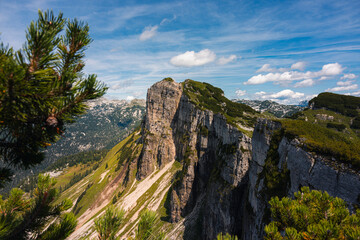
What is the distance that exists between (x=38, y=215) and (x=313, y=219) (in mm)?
11111

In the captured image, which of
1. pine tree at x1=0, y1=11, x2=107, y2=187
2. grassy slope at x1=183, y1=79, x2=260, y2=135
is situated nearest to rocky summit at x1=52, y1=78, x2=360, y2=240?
grassy slope at x1=183, y1=79, x2=260, y2=135

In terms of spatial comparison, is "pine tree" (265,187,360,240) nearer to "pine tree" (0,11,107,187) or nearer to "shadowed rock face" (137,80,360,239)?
"pine tree" (0,11,107,187)

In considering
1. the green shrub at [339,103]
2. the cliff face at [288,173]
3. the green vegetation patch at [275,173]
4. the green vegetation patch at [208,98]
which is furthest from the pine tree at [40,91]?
the green shrub at [339,103]

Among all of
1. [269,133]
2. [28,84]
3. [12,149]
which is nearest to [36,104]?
[28,84]

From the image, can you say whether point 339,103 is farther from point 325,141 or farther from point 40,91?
point 40,91

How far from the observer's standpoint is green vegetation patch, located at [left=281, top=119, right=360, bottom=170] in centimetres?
2078

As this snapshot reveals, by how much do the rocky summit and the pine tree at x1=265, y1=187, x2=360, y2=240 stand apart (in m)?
5.25

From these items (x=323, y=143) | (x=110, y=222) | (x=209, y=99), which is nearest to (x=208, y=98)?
(x=209, y=99)

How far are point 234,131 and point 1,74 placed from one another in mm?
63655

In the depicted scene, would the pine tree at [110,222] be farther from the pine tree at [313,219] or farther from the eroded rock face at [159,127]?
the eroded rock face at [159,127]

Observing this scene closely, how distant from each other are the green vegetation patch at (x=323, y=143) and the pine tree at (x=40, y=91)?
28.1m

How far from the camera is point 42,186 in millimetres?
6668

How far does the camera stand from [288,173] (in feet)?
92.2

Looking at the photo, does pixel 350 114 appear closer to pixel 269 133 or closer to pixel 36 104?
pixel 269 133
